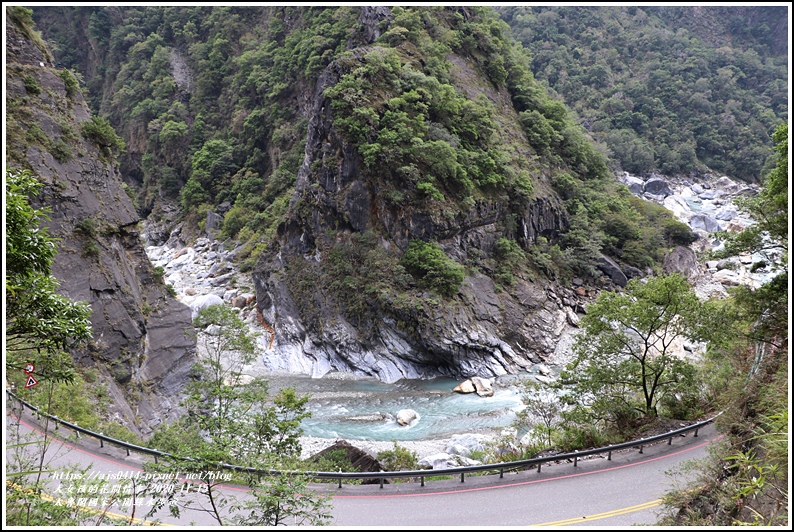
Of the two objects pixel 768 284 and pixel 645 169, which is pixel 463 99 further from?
pixel 645 169

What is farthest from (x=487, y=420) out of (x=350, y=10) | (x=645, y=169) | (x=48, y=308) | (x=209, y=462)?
(x=645, y=169)

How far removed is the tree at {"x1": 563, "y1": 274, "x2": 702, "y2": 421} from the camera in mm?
11133

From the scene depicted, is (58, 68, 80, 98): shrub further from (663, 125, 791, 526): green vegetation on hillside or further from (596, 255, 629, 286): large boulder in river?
(596, 255, 629, 286): large boulder in river

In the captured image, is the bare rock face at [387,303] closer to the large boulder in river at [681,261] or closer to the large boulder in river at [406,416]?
the large boulder in river at [406,416]

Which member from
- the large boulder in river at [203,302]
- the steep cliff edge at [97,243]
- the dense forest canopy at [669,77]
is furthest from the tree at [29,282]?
the dense forest canopy at [669,77]

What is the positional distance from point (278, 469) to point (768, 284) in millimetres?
9471

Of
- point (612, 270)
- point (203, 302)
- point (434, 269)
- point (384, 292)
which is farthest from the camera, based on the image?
point (203, 302)

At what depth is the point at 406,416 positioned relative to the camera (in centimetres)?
1995

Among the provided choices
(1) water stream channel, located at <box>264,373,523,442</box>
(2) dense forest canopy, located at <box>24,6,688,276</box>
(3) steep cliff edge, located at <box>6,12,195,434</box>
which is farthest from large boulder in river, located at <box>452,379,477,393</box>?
(3) steep cliff edge, located at <box>6,12,195,434</box>

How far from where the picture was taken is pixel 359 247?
27797 millimetres

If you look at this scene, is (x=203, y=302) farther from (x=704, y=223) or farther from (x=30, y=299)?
(x=704, y=223)

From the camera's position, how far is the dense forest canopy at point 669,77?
6088cm

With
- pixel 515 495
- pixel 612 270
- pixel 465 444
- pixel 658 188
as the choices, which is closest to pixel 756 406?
pixel 515 495

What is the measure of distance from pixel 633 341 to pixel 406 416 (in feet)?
35.5
